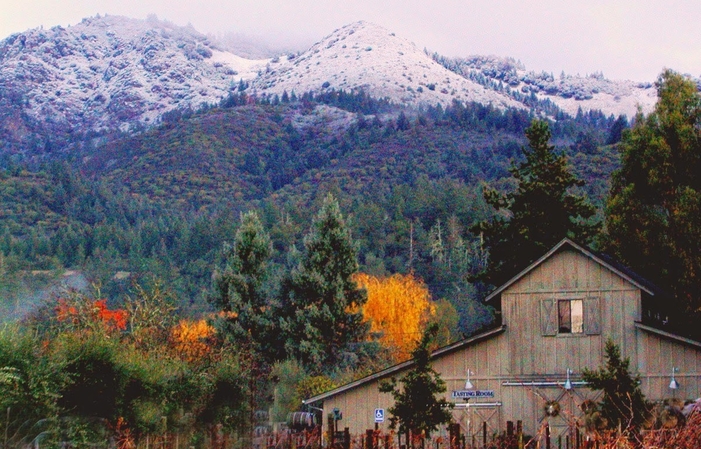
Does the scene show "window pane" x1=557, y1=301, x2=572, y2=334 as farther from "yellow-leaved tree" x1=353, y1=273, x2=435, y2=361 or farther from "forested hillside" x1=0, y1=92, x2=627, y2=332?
"forested hillside" x1=0, y1=92, x2=627, y2=332

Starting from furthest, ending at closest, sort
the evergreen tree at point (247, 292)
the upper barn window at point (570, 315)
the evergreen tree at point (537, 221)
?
1. the evergreen tree at point (247, 292)
2. the evergreen tree at point (537, 221)
3. the upper barn window at point (570, 315)

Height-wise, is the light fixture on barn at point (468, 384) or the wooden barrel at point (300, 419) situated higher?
the light fixture on barn at point (468, 384)

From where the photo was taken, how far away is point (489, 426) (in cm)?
3566

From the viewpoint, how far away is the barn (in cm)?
3484

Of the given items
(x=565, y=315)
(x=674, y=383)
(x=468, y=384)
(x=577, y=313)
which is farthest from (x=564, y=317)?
(x=674, y=383)

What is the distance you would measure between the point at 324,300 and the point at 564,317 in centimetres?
2237

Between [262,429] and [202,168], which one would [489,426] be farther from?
[202,168]

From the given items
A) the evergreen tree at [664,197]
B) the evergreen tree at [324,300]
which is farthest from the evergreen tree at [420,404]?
the evergreen tree at [324,300]

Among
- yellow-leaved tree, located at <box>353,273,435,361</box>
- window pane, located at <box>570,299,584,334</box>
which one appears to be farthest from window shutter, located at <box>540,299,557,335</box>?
yellow-leaved tree, located at <box>353,273,435,361</box>

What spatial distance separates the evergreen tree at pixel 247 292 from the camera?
56469 millimetres

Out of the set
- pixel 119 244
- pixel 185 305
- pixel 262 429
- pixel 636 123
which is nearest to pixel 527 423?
pixel 262 429

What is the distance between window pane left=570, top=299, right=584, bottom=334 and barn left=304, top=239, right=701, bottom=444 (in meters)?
0.03

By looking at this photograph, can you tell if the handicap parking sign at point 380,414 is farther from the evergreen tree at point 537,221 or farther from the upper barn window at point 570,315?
the evergreen tree at point 537,221

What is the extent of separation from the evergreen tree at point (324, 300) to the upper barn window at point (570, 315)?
20.0m
